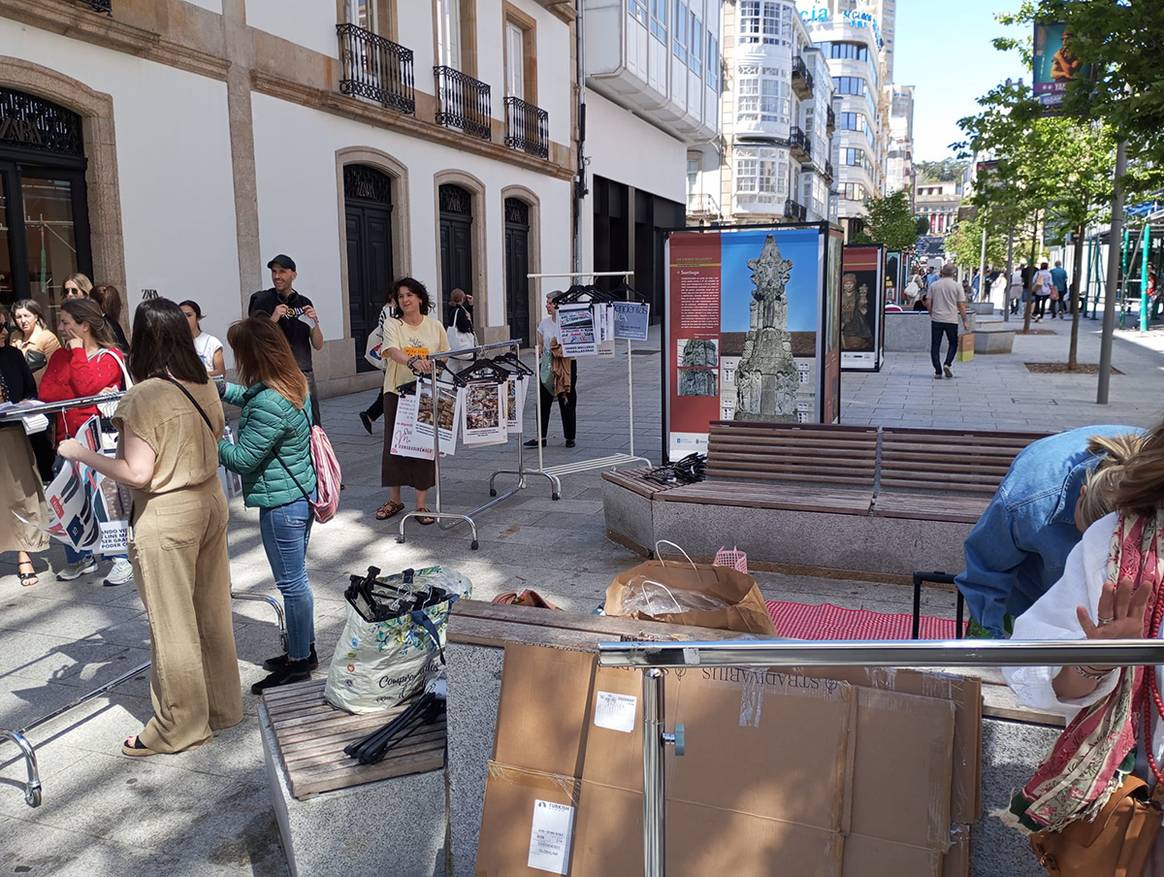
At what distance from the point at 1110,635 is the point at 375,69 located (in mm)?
16212

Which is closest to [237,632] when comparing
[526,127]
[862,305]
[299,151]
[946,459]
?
[946,459]

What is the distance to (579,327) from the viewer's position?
841 centimetres

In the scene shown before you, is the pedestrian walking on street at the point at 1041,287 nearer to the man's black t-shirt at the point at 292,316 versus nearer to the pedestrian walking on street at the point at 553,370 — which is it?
the pedestrian walking on street at the point at 553,370

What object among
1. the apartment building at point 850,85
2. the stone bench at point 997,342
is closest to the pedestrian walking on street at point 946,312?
the stone bench at point 997,342

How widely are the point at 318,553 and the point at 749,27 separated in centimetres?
5397

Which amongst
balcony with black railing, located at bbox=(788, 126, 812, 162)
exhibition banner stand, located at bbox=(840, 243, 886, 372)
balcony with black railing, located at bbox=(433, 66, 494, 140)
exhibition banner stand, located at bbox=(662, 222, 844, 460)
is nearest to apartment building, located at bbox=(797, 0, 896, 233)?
balcony with black railing, located at bbox=(788, 126, 812, 162)

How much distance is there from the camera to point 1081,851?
77.0 inches

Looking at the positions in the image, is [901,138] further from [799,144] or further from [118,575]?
[118,575]

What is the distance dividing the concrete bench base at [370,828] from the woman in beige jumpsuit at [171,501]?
1.09 metres

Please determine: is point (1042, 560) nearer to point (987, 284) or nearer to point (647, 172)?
point (647, 172)

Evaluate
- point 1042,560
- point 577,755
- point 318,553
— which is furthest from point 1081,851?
point 318,553

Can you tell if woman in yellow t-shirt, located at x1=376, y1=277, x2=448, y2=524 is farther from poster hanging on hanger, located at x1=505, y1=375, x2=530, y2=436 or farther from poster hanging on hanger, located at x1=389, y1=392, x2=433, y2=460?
poster hanging on hanger, located at x1=505, y1=375, x2=530, y2=436

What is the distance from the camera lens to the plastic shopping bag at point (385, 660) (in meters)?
3.41

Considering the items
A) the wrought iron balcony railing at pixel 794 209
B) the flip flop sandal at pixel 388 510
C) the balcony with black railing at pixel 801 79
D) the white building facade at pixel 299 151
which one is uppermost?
the balcony with black railing at pixel 801 79
